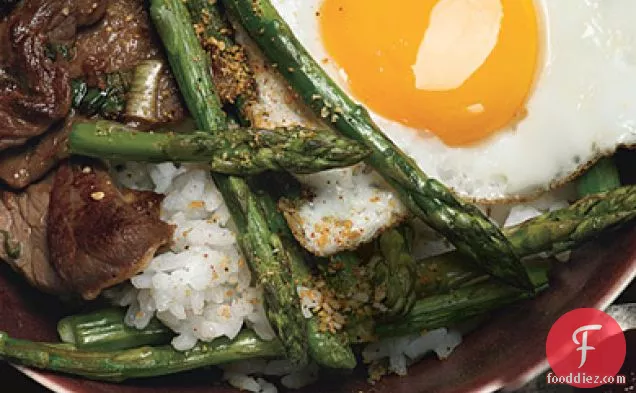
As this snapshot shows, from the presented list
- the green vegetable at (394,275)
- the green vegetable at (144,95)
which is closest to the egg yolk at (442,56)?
the green vegetable at (394,275)

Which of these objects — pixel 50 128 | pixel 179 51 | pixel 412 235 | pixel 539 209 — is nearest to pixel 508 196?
pixel 539 209

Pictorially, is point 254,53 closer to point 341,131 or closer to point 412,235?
point 341,131

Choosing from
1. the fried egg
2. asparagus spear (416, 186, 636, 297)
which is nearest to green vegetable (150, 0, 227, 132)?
the fried egg

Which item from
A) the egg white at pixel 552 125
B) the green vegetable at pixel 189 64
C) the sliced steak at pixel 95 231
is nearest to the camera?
the sliced steak at pixel 95 231

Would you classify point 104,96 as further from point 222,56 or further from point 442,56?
point 442,56

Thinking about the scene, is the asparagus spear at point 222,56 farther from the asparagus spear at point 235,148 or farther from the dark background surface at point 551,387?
the dark background surface at point 551,387
